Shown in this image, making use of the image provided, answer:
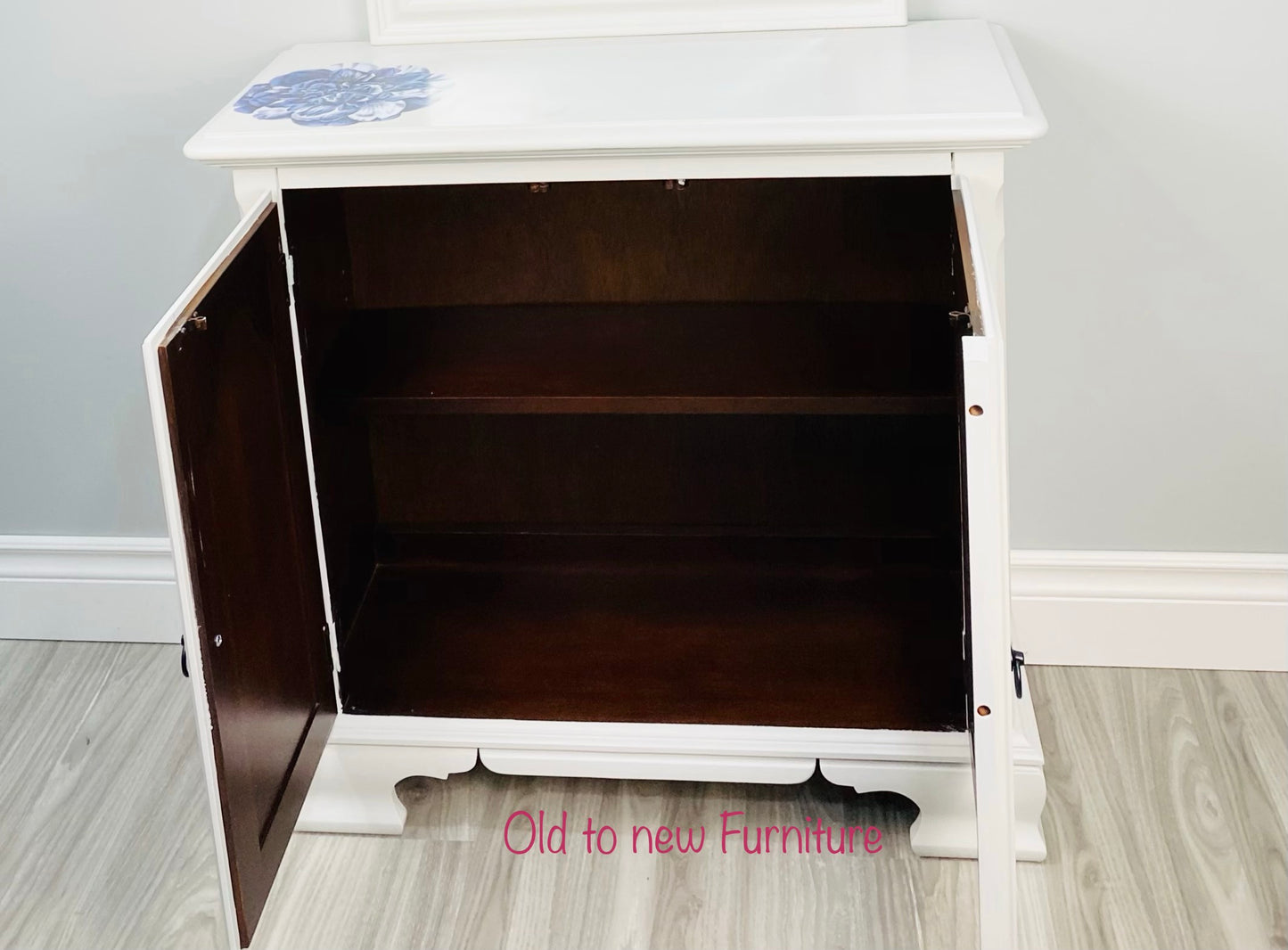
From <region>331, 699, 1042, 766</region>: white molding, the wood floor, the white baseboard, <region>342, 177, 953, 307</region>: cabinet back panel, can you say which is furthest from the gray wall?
<region>331, 699, 1042, 766</region>: white molding

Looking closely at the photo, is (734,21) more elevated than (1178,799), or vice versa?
(734,21)

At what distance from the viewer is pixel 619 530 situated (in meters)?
1.75

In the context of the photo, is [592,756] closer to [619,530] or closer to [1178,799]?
[619,530]

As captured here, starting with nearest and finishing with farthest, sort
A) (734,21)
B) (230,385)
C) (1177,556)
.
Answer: (230,385) → (734,21) → (1177,556)

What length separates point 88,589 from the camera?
1896 mm

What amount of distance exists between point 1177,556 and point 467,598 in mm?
894

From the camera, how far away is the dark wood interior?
1446 mm

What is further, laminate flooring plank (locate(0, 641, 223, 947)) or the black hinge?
laminate flooring plank (locate(0, 641, 223, 947))

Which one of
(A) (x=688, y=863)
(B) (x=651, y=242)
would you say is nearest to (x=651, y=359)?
(B) (x=651, y=242)

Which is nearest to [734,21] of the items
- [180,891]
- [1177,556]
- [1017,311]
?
[1017,311]

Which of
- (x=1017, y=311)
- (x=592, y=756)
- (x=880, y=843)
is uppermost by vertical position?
(x=1017, y=311)

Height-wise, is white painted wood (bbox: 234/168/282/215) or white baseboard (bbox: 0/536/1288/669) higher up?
white painted wood (bbox: 234/168/282/215)

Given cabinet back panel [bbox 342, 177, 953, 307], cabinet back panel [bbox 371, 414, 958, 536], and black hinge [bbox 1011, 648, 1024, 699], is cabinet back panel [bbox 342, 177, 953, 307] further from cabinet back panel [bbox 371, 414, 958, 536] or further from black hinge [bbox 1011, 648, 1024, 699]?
black hinge [bbox 1011, 648, 1024, 699]

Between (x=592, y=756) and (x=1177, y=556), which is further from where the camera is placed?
(x=1177, y=556)
